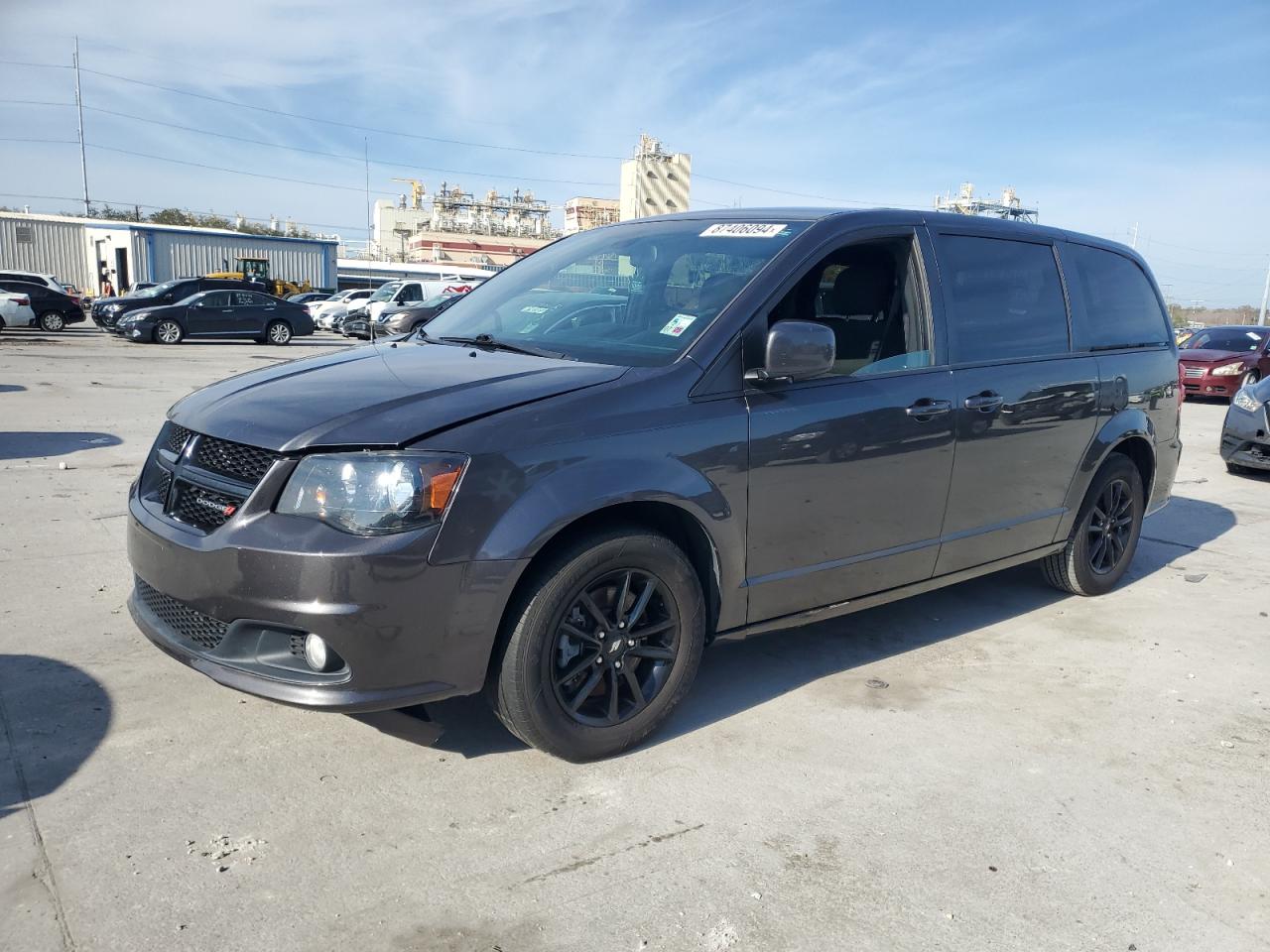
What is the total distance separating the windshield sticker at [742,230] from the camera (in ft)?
12.8

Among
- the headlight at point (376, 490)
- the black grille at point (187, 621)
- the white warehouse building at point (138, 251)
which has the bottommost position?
the black grille at point (187, 621)

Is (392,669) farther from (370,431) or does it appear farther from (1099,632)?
(1099,632)

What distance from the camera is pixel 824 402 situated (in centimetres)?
369

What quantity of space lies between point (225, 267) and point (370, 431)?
46865 millimetres

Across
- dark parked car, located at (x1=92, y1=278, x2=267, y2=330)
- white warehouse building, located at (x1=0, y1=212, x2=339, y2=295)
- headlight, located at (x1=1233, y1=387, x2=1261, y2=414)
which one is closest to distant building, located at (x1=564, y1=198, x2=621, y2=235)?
white warehouse building, located at (x1=0, y1=212, x2=339, y2=295)

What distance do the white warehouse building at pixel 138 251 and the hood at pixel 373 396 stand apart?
4440 centimetres

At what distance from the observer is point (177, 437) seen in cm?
332

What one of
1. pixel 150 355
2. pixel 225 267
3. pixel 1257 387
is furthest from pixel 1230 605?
pixel 225 267

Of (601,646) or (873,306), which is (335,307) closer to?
(873,306)

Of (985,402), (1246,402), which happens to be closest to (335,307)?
(1246,402)

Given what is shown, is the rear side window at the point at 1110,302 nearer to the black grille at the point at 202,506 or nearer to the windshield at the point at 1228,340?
the black grille at the point at 202,506

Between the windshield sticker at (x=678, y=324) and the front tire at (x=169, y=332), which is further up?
the windshield sticker at (x=678, y=324)

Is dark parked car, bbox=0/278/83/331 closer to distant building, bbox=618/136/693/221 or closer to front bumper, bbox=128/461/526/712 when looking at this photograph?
distant building, bbox=618/136/693/221

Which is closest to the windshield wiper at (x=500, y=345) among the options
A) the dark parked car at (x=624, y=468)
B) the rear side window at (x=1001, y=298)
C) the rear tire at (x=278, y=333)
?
the dark parked car at (x=624, y=468)
